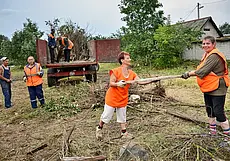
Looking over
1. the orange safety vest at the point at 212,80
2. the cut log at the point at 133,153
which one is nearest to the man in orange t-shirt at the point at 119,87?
the cut log at the point at 133,153

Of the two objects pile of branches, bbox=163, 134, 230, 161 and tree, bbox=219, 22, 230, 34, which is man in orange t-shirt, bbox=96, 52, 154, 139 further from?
tree, bbox=219, 22, 230, 34

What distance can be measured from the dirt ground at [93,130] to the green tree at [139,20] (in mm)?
10724

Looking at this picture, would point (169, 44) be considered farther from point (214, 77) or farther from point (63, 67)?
point (214, 77)

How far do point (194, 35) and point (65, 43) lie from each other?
1030 cm

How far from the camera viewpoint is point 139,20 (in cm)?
1884

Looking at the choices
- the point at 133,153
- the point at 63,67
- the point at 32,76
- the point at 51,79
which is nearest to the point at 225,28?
the point at 63,67

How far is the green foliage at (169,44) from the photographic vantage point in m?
15.7

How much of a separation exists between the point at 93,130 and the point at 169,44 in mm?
12078

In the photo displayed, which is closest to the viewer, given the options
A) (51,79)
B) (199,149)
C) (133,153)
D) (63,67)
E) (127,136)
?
(199,149)

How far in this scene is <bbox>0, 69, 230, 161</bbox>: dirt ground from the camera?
329 centimetres

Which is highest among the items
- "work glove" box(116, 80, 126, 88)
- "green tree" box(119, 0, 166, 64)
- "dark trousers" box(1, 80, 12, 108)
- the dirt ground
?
"green tree" box(119, 0, 166, 64)

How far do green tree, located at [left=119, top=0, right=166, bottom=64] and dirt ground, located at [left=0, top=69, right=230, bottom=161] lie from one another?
35.2 feet

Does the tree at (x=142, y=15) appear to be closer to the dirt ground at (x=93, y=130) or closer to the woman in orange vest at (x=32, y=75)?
the dirt ground at (x=93, y=130)

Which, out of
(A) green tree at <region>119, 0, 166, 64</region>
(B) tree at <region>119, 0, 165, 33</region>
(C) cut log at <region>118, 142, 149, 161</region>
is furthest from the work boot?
(B) tree at <region>119, 0, 165, 33</region>
